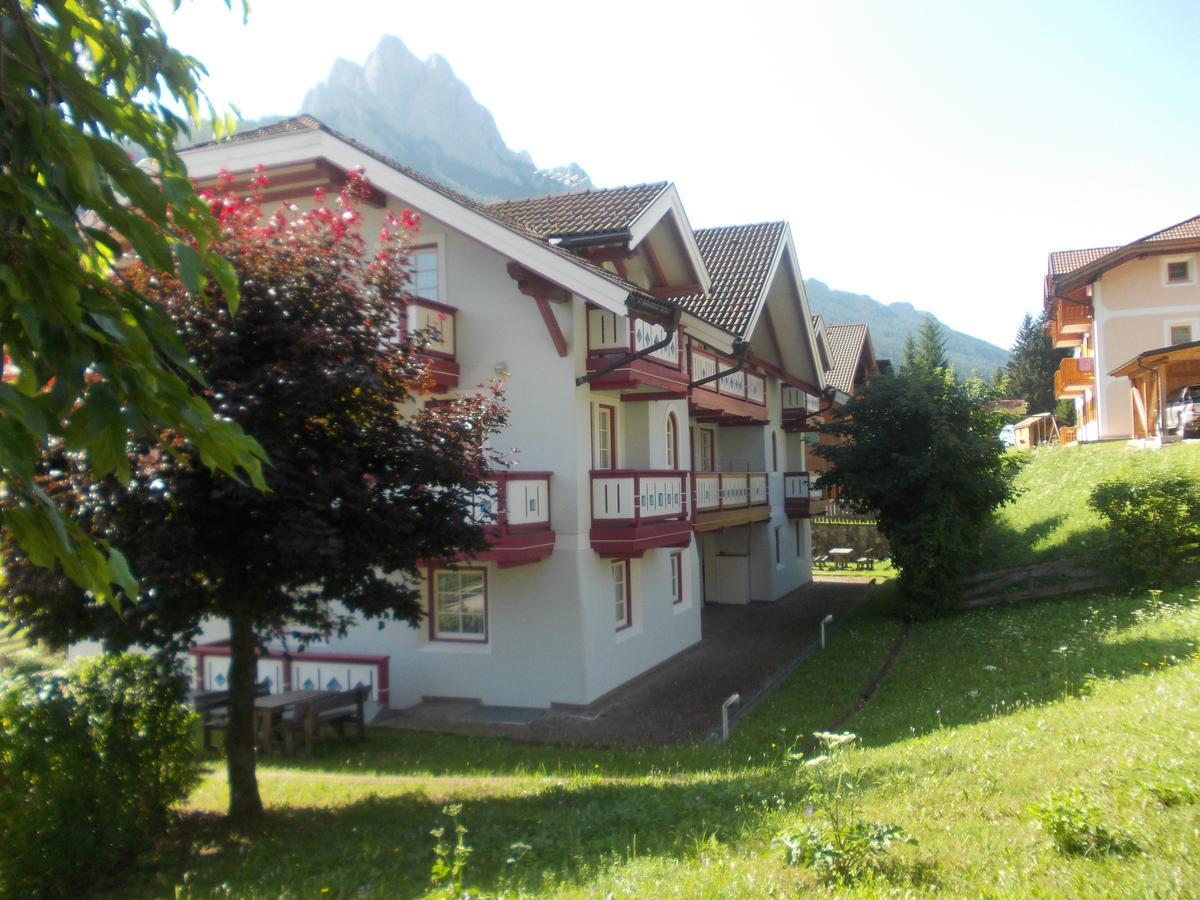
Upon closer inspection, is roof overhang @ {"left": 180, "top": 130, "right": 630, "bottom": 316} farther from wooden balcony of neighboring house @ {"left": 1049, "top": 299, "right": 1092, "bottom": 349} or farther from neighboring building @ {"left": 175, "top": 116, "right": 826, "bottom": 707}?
wooden balcony of neighboring house @ {"left": 1049, "top": 299, "right": 1092, "bottom": 349}

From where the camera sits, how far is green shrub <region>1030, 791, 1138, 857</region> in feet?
16.0

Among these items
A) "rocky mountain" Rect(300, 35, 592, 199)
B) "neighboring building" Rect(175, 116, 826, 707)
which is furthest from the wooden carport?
"rocky mountain" Rect(300, 35, 592, 199)

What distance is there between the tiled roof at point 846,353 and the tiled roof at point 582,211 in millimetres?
23362

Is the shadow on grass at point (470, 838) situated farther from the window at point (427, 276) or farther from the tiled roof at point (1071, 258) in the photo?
the tiled roof at point (1071, 258)

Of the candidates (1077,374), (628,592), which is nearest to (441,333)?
(628,592)

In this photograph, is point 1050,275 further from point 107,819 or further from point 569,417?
point 107,819

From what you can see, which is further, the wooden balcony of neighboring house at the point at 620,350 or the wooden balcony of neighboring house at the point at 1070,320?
the wooden balcony of neighboring house at the point at 1070,320

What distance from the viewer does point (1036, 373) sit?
7769cm

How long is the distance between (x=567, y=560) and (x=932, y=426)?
10.5m

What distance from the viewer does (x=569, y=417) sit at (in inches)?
584

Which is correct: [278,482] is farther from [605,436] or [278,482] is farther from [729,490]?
[729,490]

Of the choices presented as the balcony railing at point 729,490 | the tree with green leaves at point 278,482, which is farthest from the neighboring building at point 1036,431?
the tree with green leaves at point 278,482

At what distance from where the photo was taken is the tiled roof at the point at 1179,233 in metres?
Result: 32.7

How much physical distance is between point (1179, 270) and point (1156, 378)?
1022 centimetres
